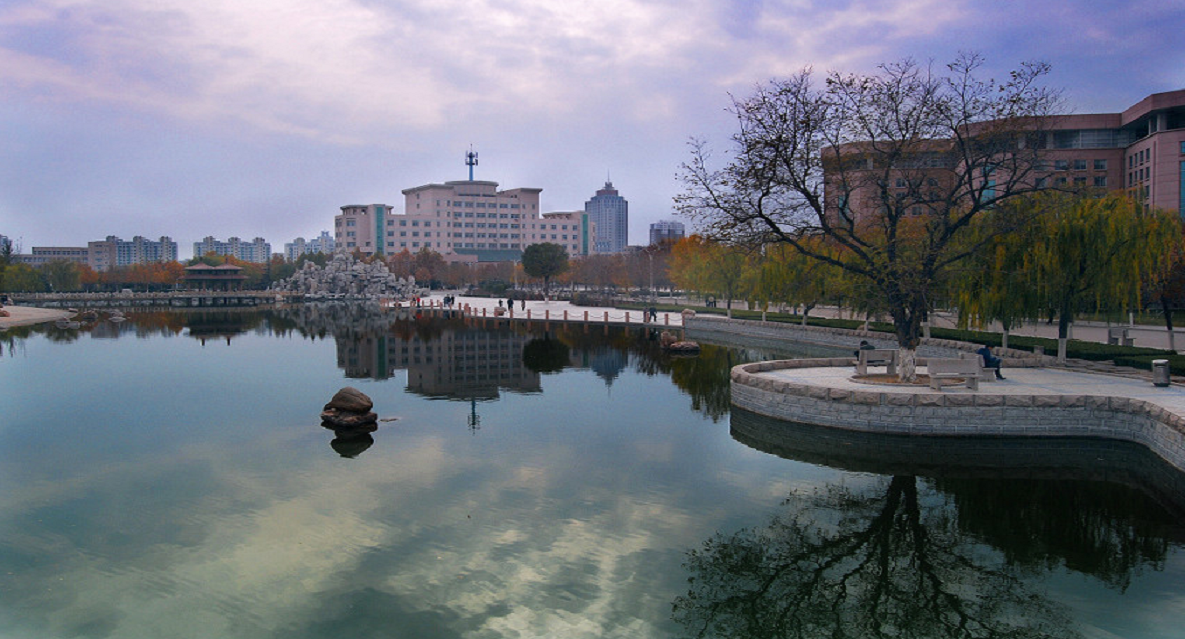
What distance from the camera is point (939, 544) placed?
37.0 feet

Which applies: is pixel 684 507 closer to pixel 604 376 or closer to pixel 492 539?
pixel 492 539

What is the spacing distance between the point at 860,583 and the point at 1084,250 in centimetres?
1845

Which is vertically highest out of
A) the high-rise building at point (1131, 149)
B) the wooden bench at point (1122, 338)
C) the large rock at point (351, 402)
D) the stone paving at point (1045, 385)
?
the high-rise building at point (1131, 149)

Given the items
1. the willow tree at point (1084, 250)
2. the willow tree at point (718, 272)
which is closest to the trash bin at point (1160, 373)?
the willow tree at point (1084, 250)

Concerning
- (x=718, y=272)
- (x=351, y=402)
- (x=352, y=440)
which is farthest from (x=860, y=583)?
(x=718, y=272)

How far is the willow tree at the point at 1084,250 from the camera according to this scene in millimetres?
23094

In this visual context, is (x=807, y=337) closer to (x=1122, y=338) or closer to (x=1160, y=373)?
(x=1122, y=338)

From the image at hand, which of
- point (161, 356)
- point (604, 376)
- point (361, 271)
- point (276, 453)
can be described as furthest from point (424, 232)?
point (276, 453)

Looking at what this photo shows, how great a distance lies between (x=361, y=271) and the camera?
106 metres

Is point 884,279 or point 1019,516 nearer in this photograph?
point 1019,516

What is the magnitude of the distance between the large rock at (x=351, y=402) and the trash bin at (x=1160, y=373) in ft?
64.9

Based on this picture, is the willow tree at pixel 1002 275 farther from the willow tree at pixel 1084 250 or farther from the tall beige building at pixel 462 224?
the tall beige building at pixel 462 224

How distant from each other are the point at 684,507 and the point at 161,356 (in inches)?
1228

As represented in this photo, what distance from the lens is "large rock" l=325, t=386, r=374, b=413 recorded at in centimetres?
1859
